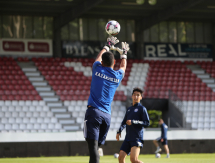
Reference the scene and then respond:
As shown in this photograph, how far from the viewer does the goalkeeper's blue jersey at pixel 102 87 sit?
5.46m

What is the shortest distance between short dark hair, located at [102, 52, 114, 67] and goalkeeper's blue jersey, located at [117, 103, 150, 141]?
2315 mm

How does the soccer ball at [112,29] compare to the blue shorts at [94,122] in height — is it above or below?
above

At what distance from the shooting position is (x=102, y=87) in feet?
18.1

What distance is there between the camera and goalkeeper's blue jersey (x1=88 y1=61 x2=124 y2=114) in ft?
17.9

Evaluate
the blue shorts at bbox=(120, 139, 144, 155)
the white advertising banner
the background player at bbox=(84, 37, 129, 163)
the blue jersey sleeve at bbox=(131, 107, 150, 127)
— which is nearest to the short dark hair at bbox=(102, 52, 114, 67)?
the background player at bbox=(84, 37, 129, 163)

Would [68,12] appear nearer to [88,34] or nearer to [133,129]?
[88,34]

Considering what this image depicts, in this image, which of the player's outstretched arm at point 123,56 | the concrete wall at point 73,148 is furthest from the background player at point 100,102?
the concrete wall at point 73,148

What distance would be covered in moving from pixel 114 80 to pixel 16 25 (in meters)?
20.4

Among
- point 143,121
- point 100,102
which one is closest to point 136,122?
point 143,121

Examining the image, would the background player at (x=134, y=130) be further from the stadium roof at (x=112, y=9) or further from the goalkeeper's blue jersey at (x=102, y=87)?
the stadium roof at (x=112, y=9)

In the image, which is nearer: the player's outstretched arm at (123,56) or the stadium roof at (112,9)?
the player's outstretched arm at (123,56)

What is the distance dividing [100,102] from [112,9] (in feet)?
64.5

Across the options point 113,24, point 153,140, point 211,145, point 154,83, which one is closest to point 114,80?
point 113,24

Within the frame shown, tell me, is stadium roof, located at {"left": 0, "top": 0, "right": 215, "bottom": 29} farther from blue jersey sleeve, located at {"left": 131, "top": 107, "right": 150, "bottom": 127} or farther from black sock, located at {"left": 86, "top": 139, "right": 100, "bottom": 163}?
black sock, located at {"left": 86, "top": 139, "right": 100, "bottom": 163}
